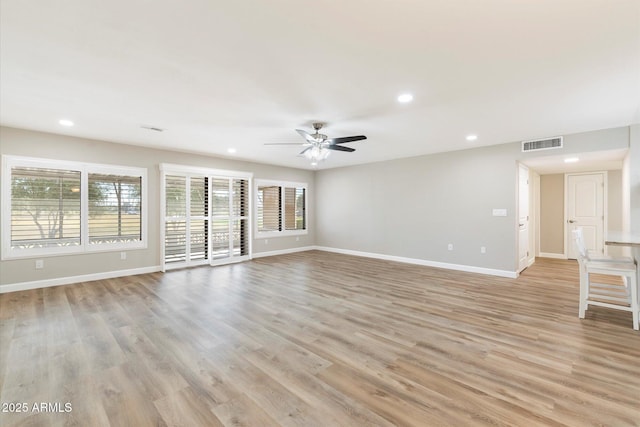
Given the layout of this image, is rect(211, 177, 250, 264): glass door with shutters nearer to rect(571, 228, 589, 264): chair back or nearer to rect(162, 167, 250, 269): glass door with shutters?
rect(162, 167, 250, 269): glass door with shutters

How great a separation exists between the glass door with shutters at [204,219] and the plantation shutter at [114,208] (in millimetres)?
510

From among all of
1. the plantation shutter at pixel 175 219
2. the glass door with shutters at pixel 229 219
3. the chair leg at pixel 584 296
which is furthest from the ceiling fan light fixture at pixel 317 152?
the chair leg at pixel 584 296

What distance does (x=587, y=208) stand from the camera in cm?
Result: 666

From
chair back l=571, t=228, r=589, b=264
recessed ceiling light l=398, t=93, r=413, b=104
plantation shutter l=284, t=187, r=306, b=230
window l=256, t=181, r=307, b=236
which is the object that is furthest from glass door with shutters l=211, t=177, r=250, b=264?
chair back l=571, t=228, r=589, b=264

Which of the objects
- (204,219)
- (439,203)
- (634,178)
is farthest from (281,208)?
(634,178)

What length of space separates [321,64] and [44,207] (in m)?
5.22

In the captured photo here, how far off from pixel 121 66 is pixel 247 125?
1825mm

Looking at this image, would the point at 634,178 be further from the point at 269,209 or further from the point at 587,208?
the point at 269,209

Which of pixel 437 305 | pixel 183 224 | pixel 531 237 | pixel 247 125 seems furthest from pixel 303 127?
pixel 531 237

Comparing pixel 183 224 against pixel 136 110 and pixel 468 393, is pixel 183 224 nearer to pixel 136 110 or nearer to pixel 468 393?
pixel 136 110

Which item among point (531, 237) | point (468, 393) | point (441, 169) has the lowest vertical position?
point (468, 393)

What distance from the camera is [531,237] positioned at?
6746 mm

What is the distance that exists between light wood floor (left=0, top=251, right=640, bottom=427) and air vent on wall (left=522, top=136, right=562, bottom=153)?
2425mm

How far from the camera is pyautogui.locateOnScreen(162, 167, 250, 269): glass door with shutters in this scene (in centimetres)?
592
